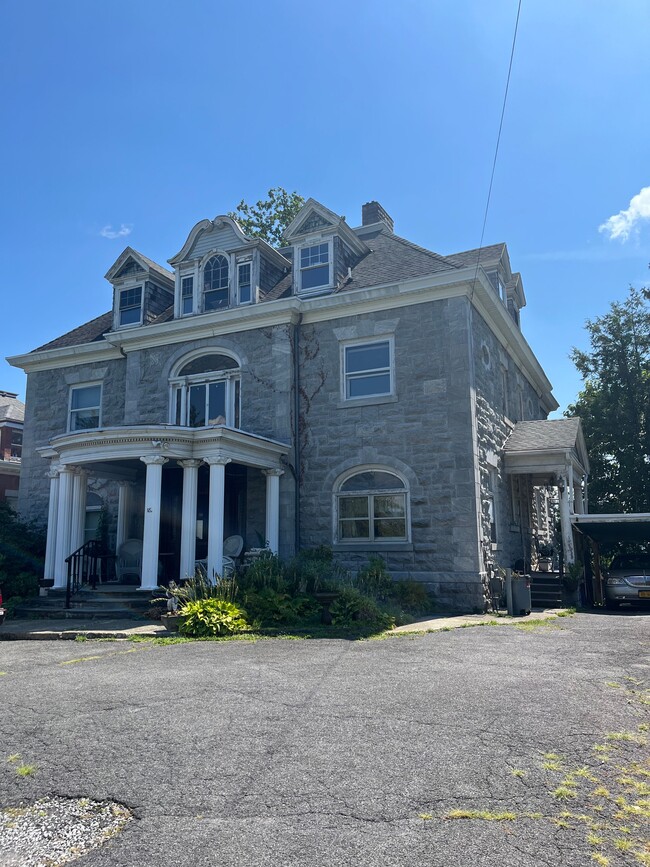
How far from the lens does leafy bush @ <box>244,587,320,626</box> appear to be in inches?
462

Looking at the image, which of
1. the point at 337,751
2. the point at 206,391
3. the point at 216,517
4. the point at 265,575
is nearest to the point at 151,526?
the point at 216,517

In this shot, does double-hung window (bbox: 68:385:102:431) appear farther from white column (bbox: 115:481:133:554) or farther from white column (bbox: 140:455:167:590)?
white column (bbox: 140:455:167:590)

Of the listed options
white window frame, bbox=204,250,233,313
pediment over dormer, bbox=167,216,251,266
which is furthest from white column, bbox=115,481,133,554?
pediment over dormer, bbox=167,216,251,266

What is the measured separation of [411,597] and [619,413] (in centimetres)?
1800

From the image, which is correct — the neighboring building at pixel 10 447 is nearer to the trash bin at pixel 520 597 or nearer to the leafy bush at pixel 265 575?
the leafy bush at pixel 265 575

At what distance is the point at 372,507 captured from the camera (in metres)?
15.7

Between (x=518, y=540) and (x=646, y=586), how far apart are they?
3.58 meters

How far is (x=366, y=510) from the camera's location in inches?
623

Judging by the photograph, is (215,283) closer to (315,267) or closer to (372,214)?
(315,267)

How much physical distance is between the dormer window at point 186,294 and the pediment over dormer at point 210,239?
535 millimetres

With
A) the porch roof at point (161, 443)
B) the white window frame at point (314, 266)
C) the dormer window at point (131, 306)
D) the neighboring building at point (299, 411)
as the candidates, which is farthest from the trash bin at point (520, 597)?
the dormer window at point (131, 306)

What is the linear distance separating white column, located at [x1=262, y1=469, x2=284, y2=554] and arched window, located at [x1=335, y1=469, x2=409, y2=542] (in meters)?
1.41

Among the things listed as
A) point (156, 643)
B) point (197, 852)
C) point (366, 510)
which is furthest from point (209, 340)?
point (197, 852)

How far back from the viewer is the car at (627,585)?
1631 cm
